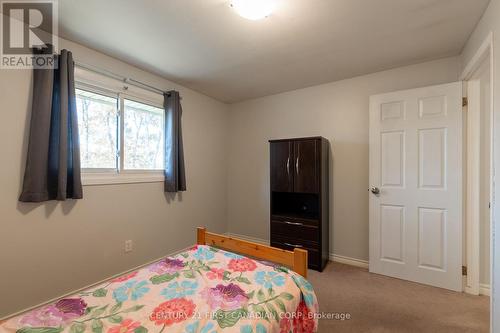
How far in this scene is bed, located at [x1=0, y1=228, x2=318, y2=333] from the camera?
0.96 m

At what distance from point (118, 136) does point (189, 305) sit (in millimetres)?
2085

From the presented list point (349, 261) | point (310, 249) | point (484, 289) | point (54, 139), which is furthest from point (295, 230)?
point (54, 139)

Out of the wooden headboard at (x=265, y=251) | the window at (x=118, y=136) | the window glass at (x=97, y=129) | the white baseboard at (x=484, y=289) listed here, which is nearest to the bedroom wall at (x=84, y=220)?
the window at (x=118, y=136)

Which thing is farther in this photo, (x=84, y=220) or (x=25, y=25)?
(x=84, y=220)

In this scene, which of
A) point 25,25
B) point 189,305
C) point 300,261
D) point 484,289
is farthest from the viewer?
point 484,289

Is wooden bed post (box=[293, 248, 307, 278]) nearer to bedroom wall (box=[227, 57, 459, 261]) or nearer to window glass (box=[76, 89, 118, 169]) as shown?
bedroom wall (box=[227, 57, 459, 261])

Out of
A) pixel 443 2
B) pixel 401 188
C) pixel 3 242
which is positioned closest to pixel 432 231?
pixel 401 188

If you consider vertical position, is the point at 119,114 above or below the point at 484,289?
above

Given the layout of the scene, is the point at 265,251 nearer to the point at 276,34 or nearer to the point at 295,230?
the point at 295,230

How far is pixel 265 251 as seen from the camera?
1598 millimetres

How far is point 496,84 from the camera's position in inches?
61.2

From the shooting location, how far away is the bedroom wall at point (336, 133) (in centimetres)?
275

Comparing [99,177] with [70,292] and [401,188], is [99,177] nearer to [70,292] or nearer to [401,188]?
[70,292]

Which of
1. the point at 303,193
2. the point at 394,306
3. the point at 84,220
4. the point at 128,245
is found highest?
the point at 303,193
